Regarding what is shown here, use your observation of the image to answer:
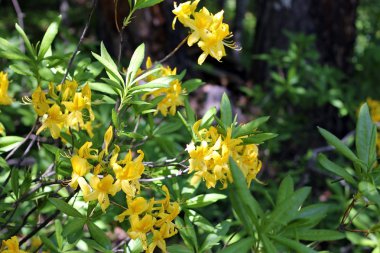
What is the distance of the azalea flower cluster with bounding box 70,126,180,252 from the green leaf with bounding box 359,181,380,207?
502mm

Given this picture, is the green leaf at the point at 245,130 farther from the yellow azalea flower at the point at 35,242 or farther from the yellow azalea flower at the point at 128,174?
the yellow azalea flower at the point at 35,242

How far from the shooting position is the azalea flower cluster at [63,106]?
5.02ft

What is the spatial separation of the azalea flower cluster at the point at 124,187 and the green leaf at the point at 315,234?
0.31 m

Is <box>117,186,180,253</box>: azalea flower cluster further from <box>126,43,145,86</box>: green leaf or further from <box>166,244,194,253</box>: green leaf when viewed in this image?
<box>126,43,145,86</box>: green leaf

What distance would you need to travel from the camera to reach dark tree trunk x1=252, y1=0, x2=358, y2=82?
3992mm

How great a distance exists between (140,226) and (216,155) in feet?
0.89

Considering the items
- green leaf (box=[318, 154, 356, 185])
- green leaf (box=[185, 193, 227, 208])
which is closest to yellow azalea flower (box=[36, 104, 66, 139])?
green leaf (box=[185, 193, 227, 208])

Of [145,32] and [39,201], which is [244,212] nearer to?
[39,201]

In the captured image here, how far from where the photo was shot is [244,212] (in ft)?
4.21

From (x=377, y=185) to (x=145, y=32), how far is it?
2.49m

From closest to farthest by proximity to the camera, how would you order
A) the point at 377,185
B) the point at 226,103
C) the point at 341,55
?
the point at 377,185 → the point at 226,103 → the point at 341,55

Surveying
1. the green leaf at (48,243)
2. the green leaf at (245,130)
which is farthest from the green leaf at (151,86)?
the green leaf at (48,243)

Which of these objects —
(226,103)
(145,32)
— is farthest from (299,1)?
Answer: (226,103)

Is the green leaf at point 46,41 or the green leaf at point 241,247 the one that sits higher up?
the green leaf at point 46,41
